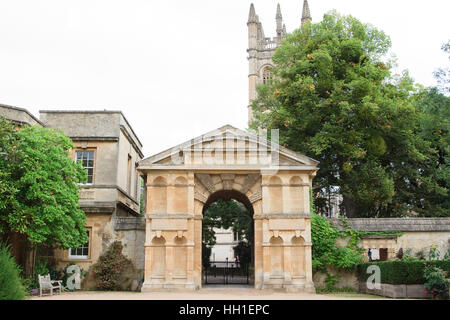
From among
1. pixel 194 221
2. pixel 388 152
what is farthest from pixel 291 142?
pixel 194 221

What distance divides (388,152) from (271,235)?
1293 centimetres

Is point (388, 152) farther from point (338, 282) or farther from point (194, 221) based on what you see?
point (194, 221)

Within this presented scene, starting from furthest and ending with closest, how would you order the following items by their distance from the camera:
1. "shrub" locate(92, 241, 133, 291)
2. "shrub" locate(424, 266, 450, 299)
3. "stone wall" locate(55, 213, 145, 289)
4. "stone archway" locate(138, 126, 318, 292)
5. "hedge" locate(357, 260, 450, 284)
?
"stone wall" locate(55, 213, 145, 289) < "shrub" locate(92, 241, 133, 291) < "stone archway" locate(138, 126, 318, 292) < "hedge" locate(357, 260, 450, 284) < "shrub" locate(424, 266, 450, 299)

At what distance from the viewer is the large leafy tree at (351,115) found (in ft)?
85.8

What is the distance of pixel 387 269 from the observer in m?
18.5

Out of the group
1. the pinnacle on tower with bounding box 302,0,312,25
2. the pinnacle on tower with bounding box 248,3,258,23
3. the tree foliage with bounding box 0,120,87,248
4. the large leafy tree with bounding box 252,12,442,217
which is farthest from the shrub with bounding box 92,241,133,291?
the pinnacle on tower with bounding box 248,3,258,23

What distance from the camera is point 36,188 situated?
1786 centimetres

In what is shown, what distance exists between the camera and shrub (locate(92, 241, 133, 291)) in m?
21.3

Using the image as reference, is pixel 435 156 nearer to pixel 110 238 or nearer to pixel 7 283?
pixel 110 238

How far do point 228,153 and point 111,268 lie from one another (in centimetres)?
782

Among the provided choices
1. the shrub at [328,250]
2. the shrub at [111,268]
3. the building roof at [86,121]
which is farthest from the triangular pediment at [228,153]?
the shrub at [111,268]

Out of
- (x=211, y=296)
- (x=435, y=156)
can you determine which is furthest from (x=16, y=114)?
(x=435, y=156)

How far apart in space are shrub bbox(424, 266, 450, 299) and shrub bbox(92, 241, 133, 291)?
13225 mm

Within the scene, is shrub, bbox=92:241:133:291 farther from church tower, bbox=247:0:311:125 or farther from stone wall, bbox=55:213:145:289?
church tower, bbox=247:0:311:125
